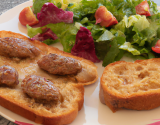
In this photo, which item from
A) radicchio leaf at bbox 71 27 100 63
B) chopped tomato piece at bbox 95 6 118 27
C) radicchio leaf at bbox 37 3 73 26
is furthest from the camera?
radicchio leaf at bbox 37 3 73 26

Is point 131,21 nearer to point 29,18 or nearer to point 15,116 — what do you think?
point 29,18

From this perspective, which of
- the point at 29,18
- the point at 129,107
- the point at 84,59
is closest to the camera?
the point at 129,107

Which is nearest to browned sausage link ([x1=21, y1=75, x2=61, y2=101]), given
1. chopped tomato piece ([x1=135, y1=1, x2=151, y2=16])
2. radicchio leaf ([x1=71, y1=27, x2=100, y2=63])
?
radicchio leaf ([x1=71, y1=27, x2=100, y2=63])

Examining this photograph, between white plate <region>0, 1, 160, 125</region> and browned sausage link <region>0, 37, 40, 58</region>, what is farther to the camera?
browned sausage link <region>0, 37, 40, 58</region>

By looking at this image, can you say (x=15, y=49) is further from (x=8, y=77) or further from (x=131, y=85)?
(x=131, y=85)

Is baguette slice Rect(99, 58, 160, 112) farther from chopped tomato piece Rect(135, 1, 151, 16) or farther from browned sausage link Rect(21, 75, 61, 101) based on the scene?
chopped tomato piece Rect(135, 1, 151, 16)

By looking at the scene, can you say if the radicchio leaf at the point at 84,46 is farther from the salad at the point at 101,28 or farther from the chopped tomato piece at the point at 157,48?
the chopped tomato piece at the point at 157,48

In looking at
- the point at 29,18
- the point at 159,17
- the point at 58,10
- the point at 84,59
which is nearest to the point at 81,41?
the point at 84,59
